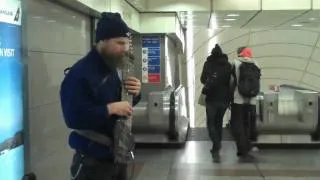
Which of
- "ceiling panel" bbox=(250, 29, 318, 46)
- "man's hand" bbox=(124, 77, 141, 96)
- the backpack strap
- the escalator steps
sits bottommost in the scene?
the escalator steps

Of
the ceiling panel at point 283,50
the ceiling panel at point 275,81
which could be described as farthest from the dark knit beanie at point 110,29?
the ceiling panel at point 275,81

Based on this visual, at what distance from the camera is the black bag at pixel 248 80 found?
28.6 ft

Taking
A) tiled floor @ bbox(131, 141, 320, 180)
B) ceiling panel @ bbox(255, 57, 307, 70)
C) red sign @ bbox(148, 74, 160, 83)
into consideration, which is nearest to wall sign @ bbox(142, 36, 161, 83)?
red sign @ bbox(148, 74, 160, 83)

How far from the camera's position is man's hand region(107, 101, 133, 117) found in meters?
2.95

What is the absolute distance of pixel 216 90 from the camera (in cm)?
886

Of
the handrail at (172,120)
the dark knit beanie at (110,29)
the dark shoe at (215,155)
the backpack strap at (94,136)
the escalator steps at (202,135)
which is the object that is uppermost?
the dark knit beanie at (110,29)

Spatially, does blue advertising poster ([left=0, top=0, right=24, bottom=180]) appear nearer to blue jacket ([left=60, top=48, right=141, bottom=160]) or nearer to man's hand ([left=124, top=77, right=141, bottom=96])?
blue jacket ([left=60, top=48, right=141, bottom=160])

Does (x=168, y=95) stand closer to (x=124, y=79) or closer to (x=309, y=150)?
(x=309, y=150)

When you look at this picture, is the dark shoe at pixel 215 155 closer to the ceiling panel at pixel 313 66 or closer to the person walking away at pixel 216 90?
the person walking away at pixel 216 90

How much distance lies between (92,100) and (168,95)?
7.78 m

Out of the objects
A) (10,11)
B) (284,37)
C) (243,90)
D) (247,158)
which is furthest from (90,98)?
(284,37)

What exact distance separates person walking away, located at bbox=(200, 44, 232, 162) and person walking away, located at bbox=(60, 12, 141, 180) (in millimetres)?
5727

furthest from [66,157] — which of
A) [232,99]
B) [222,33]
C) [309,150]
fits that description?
[222,33]

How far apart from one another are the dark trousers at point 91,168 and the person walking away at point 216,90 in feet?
19.0
